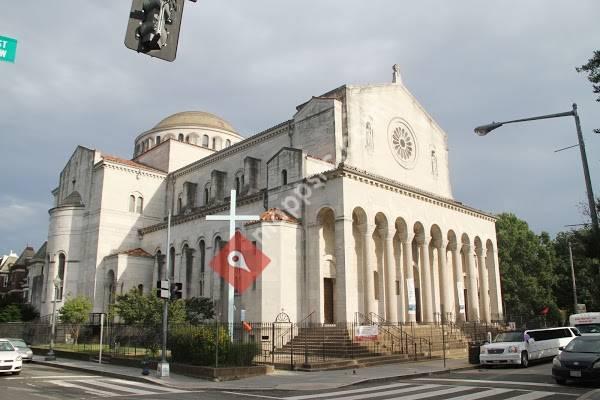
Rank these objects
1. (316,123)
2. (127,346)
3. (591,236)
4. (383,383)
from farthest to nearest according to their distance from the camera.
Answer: (316,123), (127,346), (383,383), (591,236)

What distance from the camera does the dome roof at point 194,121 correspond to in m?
57.8

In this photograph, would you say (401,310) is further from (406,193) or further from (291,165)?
(291,165)

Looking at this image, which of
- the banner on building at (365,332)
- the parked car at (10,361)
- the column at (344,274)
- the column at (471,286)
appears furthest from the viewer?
the column at (471,286)

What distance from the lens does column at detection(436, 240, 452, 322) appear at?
3519 cm

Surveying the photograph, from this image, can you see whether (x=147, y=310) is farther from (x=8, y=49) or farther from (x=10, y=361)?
(x=8, y=49)

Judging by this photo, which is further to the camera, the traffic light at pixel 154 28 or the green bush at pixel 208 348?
the green bush at pixel 208 348

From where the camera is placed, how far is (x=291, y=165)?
106 feet

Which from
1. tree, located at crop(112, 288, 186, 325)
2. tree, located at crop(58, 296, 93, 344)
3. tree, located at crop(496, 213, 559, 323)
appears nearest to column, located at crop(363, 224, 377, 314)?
tree, located at crop(112, 288, 186, 325)

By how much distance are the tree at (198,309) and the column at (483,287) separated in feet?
69.6

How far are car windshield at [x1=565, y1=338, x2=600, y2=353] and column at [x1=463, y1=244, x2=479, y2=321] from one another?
72.1 feet

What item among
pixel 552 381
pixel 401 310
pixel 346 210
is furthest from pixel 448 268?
pixel 552 381

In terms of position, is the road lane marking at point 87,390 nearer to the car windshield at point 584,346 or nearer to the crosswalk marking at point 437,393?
the crosswalk marking at point 437,393

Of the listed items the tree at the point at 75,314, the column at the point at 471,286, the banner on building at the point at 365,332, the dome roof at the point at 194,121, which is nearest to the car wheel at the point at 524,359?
the banner on building at the point at 365,332

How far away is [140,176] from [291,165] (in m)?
21.2
